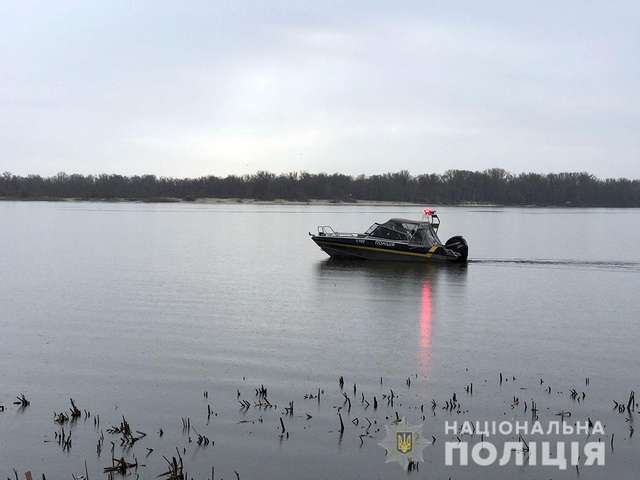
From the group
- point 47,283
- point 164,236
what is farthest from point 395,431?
point 164,236

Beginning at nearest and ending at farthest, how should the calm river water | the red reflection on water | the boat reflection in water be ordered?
1. the calm river water
2. the red reflection on water
3. the boat reflection in water

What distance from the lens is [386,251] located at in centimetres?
3553

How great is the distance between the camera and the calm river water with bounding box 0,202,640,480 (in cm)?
929

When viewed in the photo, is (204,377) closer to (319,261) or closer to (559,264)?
(319,261)

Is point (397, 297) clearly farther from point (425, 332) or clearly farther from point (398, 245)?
point (398, 245)

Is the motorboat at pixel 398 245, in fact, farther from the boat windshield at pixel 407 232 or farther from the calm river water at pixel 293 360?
the calm river water at pixel 293 360

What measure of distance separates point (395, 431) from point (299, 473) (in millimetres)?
1828

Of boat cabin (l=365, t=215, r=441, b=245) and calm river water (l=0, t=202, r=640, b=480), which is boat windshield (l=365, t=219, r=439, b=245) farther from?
calm river water (l=0, t=202, r=640, b=480)

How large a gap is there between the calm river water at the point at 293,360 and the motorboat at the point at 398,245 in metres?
4.31

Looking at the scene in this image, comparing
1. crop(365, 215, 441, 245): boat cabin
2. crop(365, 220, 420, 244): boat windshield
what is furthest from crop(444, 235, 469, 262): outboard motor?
crop(365, 220, 420, 244): boat windshield

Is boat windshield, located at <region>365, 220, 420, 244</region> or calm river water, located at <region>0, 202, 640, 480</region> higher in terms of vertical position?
boat windshield, located at <region>365, 220, 420, 244</region>

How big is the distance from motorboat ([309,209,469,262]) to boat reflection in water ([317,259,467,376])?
1.44ft

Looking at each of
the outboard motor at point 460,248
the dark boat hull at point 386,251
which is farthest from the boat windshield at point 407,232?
the outboard motor at point 460,248

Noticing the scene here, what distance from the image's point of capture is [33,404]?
11.0m
